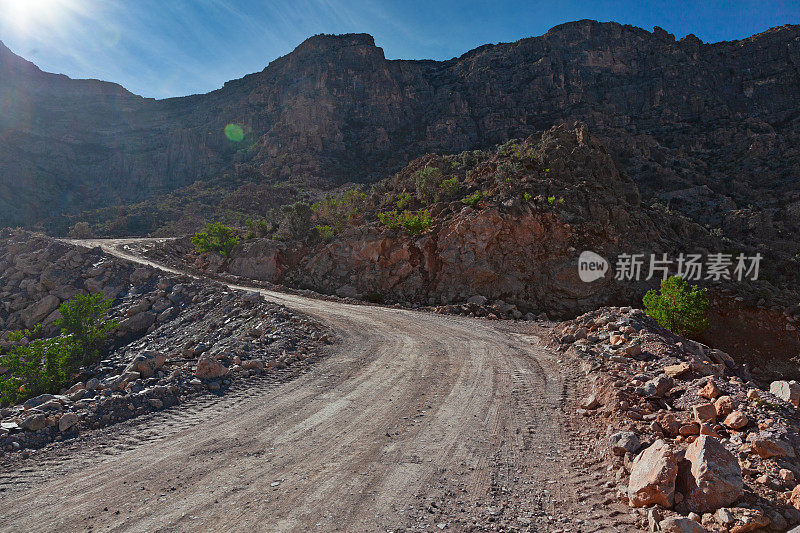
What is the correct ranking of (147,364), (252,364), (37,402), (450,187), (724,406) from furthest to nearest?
(450,187)
(252,364)
(147,364)
(37,402)
(724,406)

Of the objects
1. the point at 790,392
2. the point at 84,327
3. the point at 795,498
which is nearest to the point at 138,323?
the point at 84,327

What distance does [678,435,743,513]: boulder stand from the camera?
144 inches

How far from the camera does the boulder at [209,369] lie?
8.30m

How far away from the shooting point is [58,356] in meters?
12.0

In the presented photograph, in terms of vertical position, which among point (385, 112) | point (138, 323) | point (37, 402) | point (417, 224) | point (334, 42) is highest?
point (334, 42)

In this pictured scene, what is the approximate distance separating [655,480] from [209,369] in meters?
7.72

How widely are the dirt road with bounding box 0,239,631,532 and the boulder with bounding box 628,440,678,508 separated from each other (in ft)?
0.82

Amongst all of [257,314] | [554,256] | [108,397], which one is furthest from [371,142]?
[108,397]

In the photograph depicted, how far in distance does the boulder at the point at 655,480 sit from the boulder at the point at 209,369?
736 centimetres

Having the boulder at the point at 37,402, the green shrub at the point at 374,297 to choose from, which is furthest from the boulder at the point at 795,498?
the green shrub at the point at 374,297

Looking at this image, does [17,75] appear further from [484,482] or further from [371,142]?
[484,482]

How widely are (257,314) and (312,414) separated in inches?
292

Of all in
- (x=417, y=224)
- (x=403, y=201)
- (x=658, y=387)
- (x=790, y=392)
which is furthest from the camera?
(x=403, y=201)

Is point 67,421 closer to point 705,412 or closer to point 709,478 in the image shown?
point 709,478
